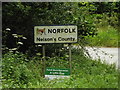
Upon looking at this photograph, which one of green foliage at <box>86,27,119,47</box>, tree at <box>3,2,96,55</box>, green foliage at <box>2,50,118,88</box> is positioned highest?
tree at <box>3,2,96,55</box>

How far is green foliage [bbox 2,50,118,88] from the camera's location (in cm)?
570

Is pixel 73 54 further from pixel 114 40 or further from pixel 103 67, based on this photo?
pixel 114 40

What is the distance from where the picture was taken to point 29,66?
23.4 feet

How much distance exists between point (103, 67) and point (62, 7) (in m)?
2.06

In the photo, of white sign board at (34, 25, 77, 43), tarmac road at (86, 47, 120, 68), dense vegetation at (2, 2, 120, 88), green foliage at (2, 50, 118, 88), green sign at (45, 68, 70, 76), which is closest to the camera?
green foliage at (2, 50, 118, 88)

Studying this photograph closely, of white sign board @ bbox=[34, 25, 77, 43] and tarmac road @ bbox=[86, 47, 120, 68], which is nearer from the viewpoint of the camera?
white sign board @ bbox=[34, 25, 77, 43]

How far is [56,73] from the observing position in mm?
6625

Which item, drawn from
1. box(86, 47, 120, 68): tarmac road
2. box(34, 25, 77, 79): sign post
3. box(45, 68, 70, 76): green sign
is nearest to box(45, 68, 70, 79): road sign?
box(45, 68, 70, 76): green sign

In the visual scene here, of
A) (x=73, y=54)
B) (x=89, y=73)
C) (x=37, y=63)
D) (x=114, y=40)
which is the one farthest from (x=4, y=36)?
(x=114, y=40)

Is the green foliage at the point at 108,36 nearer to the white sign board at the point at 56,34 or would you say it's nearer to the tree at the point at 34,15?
the tree at the point at 34,15

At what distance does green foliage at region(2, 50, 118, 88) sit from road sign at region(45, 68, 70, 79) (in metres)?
0.15

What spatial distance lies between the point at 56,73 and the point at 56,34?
95 centimetres

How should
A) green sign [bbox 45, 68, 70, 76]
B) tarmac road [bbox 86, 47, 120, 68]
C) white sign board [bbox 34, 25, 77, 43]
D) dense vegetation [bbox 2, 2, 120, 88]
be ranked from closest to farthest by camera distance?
green sign [bbox 45, 68, 70, 76], white sign board [bbox 34, 25, 77, 43], dense vegetation [bbox 2, 2, 120, 88], tarmac road [bbox 86, 47, 120, 68]

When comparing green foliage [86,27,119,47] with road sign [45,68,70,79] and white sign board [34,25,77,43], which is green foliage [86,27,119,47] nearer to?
white sign board [34,25,77,43]
